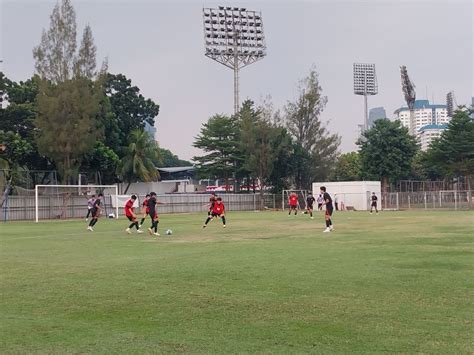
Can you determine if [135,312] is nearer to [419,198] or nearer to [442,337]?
[442,337]

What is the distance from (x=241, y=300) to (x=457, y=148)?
48.6 meters

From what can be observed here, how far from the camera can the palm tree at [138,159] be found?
60562 mm

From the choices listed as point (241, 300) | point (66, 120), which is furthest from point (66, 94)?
point (241, 300)

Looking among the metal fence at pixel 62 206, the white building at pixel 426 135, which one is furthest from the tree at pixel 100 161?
the white building at pixel 426 135

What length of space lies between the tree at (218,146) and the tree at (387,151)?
577 inches

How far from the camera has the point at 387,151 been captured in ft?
203

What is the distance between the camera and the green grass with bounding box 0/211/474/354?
6.53 metres

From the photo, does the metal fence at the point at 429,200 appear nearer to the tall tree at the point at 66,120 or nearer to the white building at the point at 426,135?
the white building at the point at 426,135

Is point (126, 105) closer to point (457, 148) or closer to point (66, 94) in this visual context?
point (66, 94)

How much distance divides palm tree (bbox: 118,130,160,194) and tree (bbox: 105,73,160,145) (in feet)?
6.68

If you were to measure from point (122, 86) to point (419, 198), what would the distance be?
116 feet

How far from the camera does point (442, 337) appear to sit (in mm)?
6594

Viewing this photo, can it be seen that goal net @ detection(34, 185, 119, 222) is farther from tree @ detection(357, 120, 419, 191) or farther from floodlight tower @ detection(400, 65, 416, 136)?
floodlight tower @ detection(400, 65, 416, 136)

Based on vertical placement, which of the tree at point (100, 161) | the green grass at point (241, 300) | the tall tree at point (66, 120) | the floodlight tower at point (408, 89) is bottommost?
the green grass at point (241, 300)
